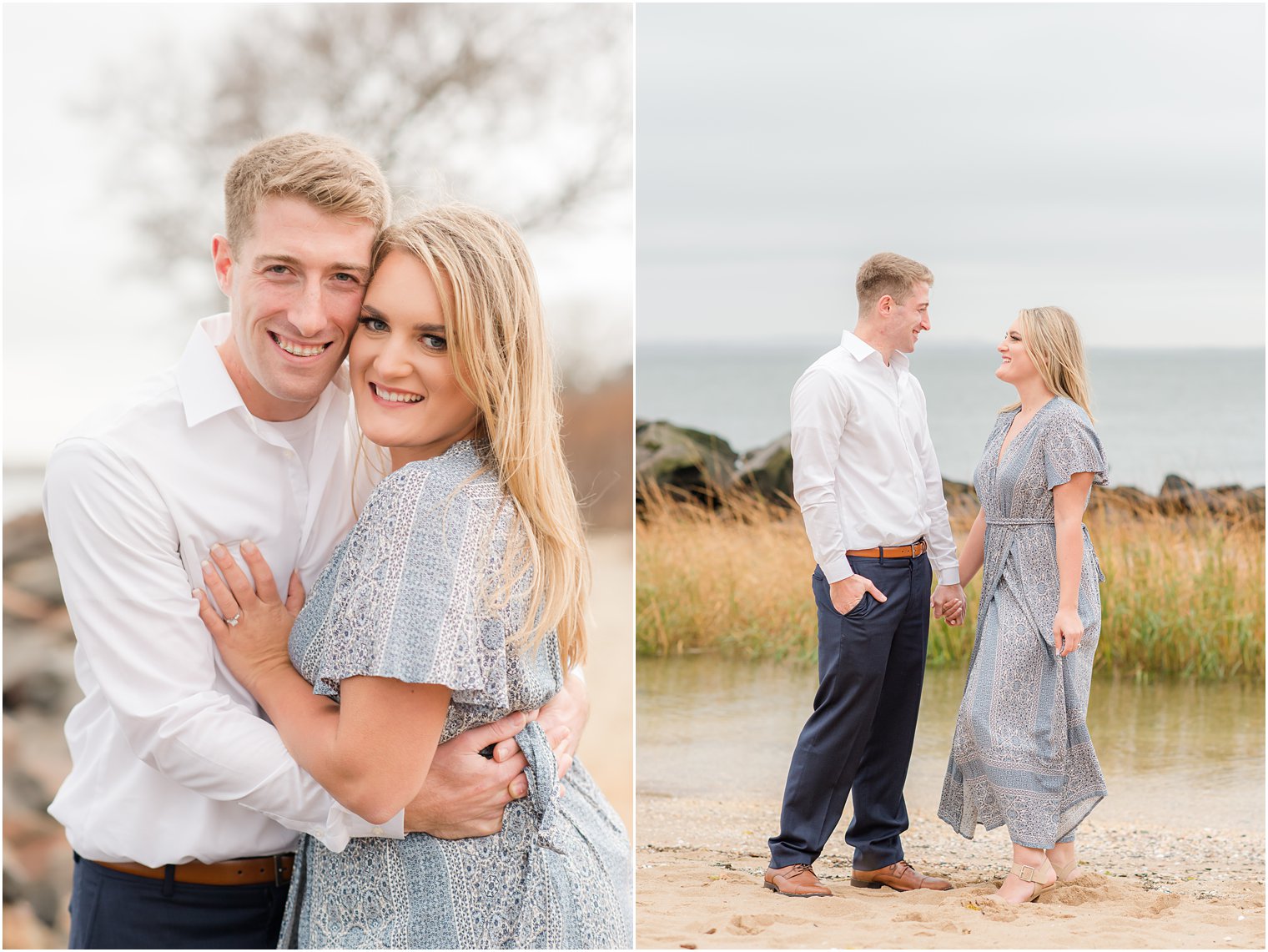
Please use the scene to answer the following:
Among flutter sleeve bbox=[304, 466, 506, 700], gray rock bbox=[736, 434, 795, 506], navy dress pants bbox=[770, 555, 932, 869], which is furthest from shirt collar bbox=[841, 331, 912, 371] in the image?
gray rock bbox=[736, 434, 795, 506]

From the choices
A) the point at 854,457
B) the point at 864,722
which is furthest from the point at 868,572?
the point at 864,722

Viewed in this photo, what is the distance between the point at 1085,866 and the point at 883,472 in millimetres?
1849

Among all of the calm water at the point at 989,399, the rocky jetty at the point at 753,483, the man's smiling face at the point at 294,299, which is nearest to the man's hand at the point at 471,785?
the man's smiling face at the point at 294,299

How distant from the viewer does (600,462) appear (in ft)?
21.4

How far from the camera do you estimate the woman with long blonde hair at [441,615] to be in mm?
1794

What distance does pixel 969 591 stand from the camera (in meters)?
6.48

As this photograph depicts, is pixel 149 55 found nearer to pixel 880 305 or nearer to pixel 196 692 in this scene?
pixel 880 305

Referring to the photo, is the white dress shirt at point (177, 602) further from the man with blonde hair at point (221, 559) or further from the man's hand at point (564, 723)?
the man's hand at point (564, 723)

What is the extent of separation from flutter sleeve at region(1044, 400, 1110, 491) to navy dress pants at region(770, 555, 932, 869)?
54cm

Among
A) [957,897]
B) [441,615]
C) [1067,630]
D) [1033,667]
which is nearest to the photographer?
[441,615]

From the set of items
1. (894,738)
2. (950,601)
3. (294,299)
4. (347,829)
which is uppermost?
(294,299)

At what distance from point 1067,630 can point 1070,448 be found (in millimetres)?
571

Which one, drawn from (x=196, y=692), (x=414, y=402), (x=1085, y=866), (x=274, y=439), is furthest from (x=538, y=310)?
(x=1085, y=866)

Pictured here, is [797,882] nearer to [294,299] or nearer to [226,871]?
[226,871]
